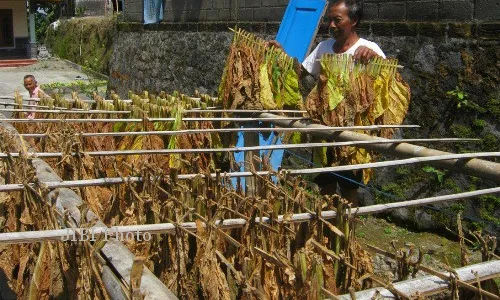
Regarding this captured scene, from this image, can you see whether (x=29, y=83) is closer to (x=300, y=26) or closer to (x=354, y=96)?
(x=300, y=26)

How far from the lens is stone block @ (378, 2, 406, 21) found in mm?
6551

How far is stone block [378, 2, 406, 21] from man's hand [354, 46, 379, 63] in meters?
2.54

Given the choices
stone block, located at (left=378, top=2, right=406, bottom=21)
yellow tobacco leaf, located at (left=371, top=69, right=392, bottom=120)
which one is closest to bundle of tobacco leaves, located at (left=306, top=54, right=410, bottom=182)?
yellow tobacco leaf, located at (left=371, top=69, right=392, bottom=120)

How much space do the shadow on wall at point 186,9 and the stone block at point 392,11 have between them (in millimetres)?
4631

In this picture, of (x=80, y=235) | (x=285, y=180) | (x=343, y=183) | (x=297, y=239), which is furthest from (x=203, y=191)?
(x=343, y=183)

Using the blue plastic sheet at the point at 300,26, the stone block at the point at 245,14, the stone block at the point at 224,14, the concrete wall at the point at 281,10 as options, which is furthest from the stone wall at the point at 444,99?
the stone block at the point at 224,14

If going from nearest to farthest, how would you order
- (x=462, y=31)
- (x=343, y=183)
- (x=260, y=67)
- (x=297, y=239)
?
(x=297, y=239), (x=343, y=183), (x=260, y=67), (x=462, y=31)

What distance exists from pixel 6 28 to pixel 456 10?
25480 mm

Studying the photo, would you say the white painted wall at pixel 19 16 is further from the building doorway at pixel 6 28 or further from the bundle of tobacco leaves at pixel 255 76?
the bundle of tobacco leaves at pixel 255 76

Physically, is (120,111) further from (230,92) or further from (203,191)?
(203,191)

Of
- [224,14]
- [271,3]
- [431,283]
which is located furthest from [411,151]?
[224,14]

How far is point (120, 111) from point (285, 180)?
2298 millimetres

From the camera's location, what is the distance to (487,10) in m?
5.64

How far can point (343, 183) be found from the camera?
4367mm
